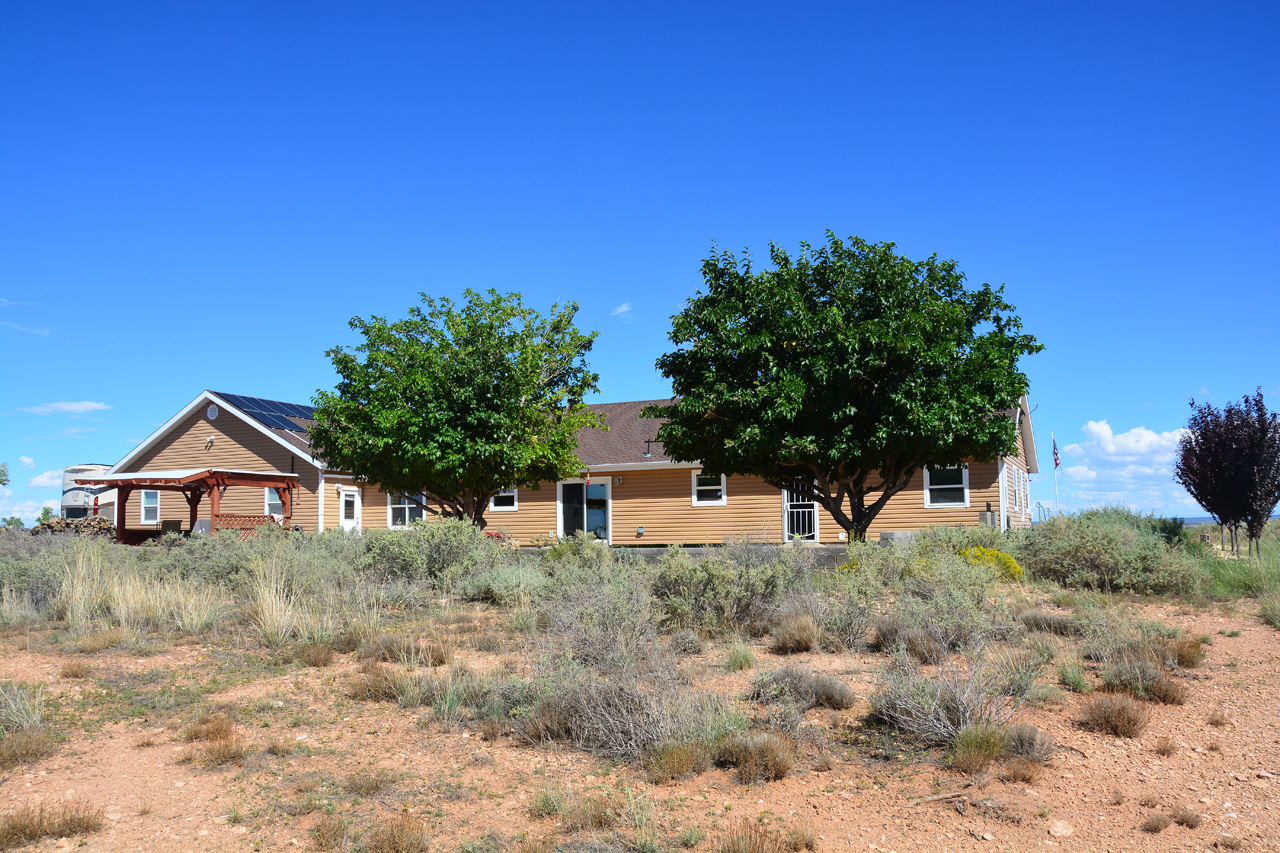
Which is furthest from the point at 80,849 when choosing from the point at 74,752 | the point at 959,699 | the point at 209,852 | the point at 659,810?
the point at 959,699

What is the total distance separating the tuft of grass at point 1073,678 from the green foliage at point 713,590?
10.0 feet

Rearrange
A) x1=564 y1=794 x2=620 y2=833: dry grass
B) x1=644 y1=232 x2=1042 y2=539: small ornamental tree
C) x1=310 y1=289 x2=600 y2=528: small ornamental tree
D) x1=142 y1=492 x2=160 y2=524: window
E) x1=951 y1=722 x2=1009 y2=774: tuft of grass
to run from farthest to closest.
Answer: x1=142 y1=492 x2=160 y2=524: window < x1=310 y1=289 x2=600 y2=528: small ornamental tree < x1=644 y1=232 x2=1042 y2=539: small ornamental tree < x1=951 y1=722 x2=1009 y2=774: tuft of grass < x1=564 y1=794 x2=620 y2=833: dry grass

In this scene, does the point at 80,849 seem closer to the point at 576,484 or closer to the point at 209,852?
the point at 209,852

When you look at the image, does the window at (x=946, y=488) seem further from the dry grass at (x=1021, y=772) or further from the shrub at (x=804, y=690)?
the dry grass at (x=1021, y=772)

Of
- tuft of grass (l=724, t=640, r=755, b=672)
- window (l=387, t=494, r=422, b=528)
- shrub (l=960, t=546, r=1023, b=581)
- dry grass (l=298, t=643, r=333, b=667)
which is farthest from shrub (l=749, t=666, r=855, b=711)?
window (l=387, t=494, r=422, b=528)

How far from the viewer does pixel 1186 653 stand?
6965 mm

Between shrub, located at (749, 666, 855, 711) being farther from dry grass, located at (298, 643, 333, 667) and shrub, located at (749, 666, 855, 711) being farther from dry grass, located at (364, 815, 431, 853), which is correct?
dry grass, located at (298, 643, 333, 667)

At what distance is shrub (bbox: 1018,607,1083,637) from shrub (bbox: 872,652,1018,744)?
2.75 meters

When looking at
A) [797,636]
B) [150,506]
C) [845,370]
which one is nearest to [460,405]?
[845,370]

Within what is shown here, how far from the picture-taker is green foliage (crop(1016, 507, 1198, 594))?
1076 cm

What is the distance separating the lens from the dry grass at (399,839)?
4133 millimetres

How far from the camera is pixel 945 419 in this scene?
43.4ft

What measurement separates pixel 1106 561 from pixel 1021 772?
751 cm

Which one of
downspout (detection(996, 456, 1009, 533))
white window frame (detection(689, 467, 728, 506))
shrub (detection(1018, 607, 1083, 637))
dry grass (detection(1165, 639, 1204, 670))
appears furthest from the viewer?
white window frame (detection(689, 467, 728, 506))
